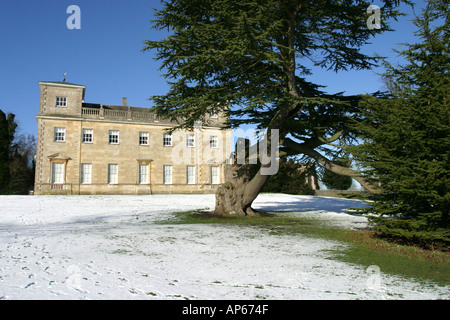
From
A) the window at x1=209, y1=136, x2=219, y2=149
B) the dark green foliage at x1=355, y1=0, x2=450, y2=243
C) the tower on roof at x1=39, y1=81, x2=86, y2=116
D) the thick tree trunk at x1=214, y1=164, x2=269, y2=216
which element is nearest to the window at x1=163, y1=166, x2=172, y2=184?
the window at x1=209, y1=136, x2=219, y2=149

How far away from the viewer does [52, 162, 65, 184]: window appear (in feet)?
97.1

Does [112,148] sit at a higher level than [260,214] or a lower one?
higher

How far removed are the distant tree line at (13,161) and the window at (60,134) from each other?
698cm

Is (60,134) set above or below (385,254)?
above

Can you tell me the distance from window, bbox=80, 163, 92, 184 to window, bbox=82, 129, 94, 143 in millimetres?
2272

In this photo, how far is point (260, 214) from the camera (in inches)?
557

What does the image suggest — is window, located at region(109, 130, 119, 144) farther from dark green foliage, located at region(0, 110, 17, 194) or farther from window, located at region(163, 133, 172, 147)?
dark green foliage, located at region(0, 110, 17, 194)

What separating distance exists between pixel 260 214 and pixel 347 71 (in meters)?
6.79

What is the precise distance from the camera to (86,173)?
30.7 metres

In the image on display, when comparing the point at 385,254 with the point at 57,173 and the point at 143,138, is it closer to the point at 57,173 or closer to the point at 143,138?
the point at 143,138

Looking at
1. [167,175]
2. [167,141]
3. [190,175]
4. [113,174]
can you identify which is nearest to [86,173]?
[113,174]

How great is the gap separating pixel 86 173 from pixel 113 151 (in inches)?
126
